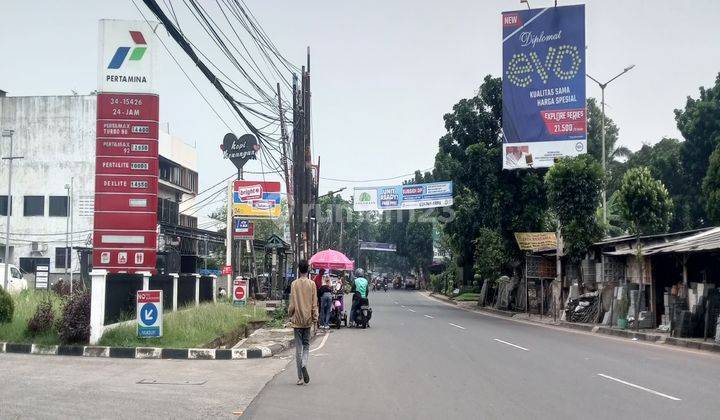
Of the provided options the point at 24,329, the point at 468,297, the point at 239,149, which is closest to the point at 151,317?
the point at 24,329

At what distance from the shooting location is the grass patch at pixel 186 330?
50.9 feet

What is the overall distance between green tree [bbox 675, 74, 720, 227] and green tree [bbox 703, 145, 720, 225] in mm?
3815

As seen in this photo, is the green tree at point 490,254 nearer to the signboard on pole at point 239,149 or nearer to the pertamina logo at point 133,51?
the signboard on pole at point 239,149

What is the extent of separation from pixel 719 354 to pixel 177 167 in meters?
49.6

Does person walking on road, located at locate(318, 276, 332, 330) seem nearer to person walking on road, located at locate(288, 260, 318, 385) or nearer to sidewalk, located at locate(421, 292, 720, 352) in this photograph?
sidewalk, located at locate(421, 292, 720, 352)

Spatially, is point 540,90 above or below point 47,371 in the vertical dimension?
above

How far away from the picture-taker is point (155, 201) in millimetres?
16438

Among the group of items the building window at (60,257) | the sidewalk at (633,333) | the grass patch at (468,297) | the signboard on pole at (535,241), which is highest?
the signboard on pole at (535,241)

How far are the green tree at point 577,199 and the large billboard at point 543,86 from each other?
3.52 meters

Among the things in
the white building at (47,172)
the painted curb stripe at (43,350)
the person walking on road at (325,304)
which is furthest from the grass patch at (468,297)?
the painted curb stripe at (43,350)

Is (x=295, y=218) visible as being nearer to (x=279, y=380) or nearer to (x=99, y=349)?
(x=99, y=349)

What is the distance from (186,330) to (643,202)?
15300mm

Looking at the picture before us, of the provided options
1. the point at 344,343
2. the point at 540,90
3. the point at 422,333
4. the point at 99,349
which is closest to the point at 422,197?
the point at 540,90

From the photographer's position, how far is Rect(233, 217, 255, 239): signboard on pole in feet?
144
